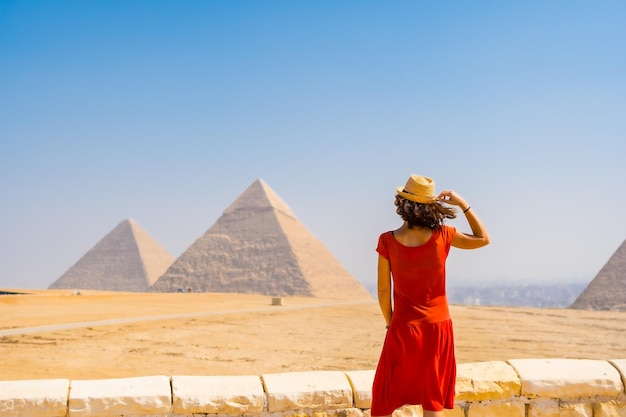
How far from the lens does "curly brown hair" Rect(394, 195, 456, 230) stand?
281 cm

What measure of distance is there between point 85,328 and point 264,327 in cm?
561

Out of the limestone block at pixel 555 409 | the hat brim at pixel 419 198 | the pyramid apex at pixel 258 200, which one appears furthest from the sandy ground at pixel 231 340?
the pyramid apex at pixel 258 200

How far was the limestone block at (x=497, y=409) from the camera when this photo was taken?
330 cm

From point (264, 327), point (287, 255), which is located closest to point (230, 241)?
point (287, 255)

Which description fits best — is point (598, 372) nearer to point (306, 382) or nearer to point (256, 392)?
point (306, 382)

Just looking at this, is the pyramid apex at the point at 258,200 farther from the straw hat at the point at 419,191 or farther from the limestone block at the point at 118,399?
the straw hat at the point at 419,191

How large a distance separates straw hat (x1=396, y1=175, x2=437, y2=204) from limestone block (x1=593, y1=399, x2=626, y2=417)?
154 cm

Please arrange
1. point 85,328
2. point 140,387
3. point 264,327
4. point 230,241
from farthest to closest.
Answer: point 230,241 → point 264,327 → point 85,328 → point 140,387

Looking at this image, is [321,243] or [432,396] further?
[321,243]

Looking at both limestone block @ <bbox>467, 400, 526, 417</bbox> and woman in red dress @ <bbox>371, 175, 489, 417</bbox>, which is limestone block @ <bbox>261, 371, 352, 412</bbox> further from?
limestone block @ <bbox>467, 400, 526, 417</bbox>

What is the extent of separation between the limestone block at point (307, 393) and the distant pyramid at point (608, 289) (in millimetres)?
42644

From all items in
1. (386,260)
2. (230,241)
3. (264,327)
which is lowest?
(264,327)

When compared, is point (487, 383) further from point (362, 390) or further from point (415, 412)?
point (362, 390)

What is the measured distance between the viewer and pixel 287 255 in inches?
3312
